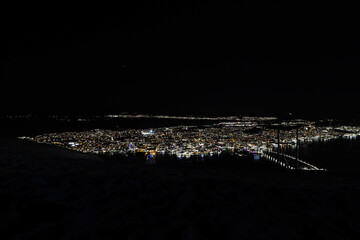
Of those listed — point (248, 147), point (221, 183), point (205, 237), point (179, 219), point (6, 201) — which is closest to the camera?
point (205, 237)

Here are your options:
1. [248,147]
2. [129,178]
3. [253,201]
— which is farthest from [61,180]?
[248,147]

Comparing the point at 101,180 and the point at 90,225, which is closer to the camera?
the point at 90,225

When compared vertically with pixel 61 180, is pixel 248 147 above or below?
below

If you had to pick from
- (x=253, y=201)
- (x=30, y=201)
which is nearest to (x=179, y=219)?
(x=253, y=201)

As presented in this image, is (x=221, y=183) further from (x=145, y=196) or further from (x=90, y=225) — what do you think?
(x=90, y=225)

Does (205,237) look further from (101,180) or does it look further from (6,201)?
(6,201)

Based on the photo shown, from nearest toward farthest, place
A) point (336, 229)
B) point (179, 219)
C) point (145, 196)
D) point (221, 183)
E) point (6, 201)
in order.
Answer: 1. point (336, 229)
2. point (179, 219)
3. point (6, 201)
4. point (145, 196)
5. point (221, 183)
